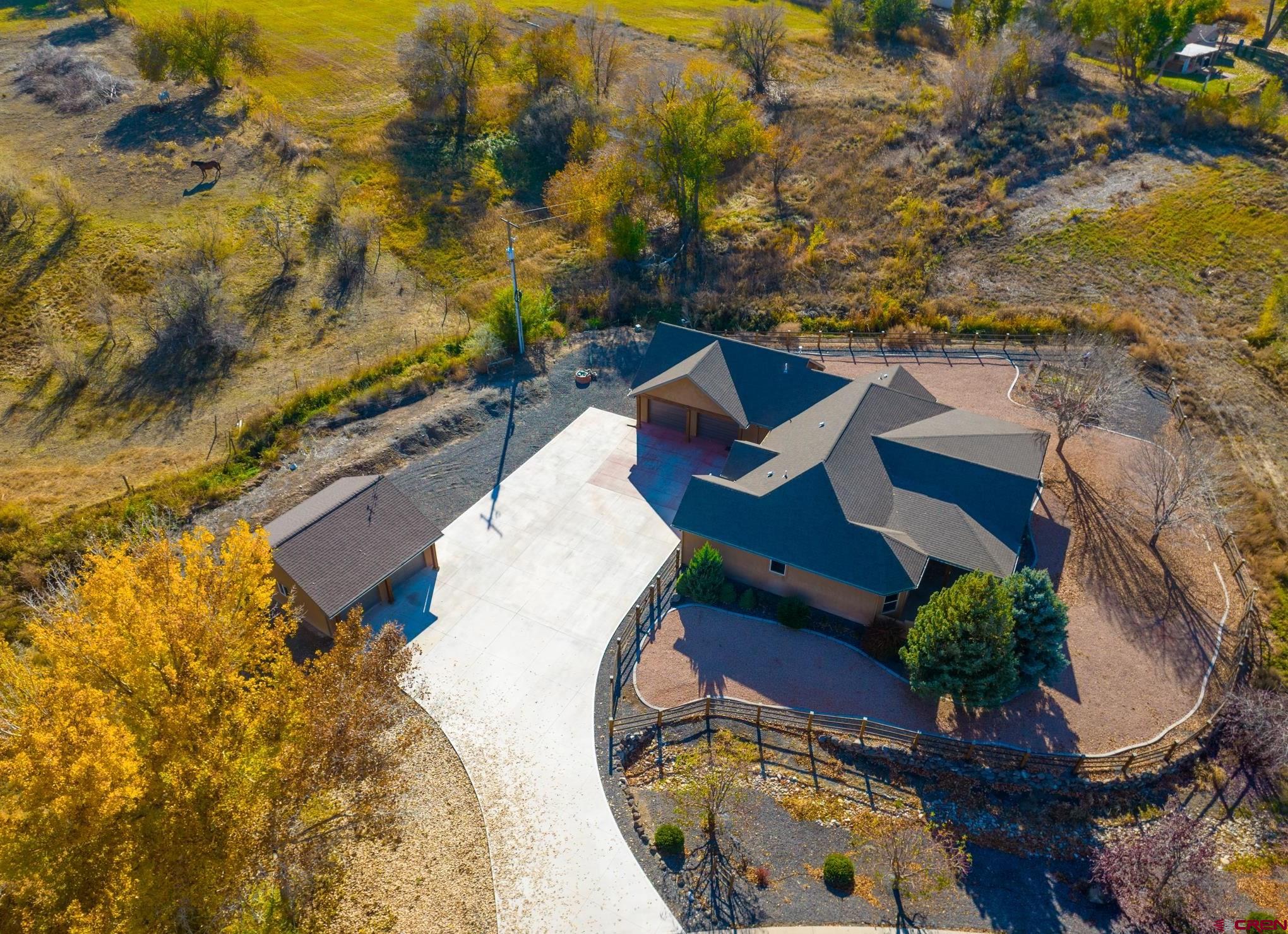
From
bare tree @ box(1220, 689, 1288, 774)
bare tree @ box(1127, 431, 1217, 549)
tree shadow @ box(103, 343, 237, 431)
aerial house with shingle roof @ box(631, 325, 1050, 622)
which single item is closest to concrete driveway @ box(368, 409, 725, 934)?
aerial house with shingle roof @ box(631, 325, 1050, 622)

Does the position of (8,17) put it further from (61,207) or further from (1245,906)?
(1245,906)

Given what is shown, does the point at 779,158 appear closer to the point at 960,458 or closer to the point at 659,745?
the point at 960,458

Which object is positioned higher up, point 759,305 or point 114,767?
point 114,767

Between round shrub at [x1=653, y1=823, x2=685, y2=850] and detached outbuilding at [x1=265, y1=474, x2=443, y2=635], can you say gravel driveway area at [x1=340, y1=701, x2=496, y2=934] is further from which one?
detached outbuilding at [x1=265, y1=474, x2=443, y2=635]

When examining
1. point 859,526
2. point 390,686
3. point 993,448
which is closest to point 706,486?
point 859,526

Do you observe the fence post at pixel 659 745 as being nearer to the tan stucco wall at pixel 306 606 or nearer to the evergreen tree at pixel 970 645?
the evergreen tree at pixel 970 645

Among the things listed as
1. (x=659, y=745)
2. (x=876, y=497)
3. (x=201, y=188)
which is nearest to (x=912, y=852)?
(x=659, y=745)

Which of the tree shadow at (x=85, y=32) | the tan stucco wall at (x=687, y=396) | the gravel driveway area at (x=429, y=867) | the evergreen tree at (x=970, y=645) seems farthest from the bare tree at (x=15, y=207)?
the evergreen tree at (x=970, y=645)
